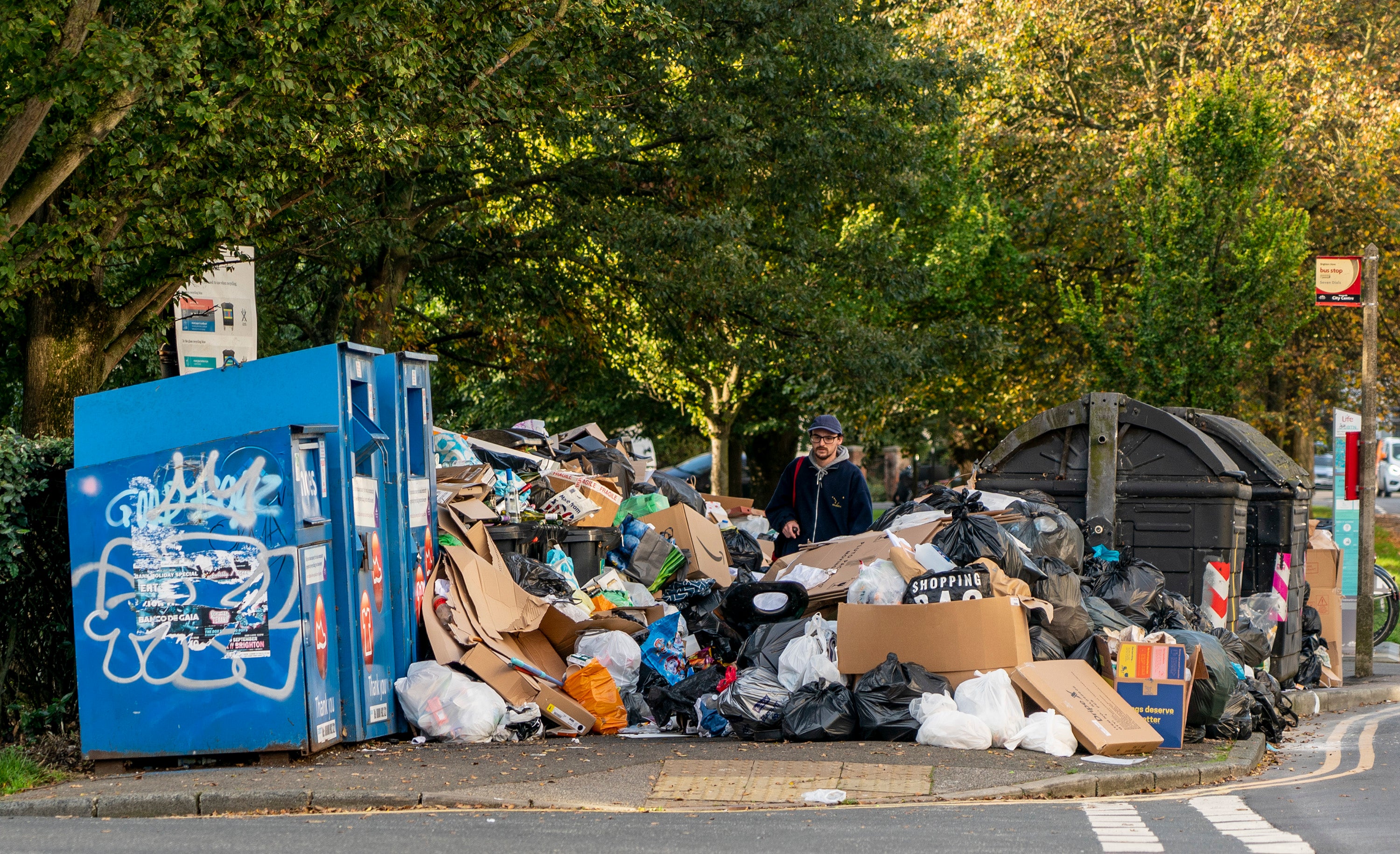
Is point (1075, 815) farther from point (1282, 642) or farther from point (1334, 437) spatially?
point (1334, 437)

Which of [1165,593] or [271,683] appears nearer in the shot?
[271,683]

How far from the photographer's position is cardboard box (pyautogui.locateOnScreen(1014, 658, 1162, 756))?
699 cm

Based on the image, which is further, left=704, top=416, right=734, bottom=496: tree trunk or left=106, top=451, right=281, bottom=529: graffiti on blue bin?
left=704, top=416, right=734, bottom=496: tree trunk

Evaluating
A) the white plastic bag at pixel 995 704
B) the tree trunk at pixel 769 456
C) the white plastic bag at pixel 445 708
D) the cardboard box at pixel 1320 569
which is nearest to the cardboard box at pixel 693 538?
the white plastic bag at pixel 445 708

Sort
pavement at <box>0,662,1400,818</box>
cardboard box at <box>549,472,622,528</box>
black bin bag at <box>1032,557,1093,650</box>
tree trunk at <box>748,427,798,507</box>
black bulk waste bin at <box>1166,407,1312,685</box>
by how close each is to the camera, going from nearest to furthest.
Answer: pavement at <box>0,662,1400,818</box> → black bin bag at <box>1032,557,1093,650</box> → cardboard box at <box>549,472,622,528</box> → black bulk waste bin at <box>1166,407,1312,685</box> → tree trunk at <box>748,427,798,507</box>

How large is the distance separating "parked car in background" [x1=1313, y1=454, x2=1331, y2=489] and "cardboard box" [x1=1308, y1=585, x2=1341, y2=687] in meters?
39.8

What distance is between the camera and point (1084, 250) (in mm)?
23531

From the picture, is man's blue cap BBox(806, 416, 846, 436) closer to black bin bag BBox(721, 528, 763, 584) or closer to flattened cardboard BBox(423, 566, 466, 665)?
black bin bag BBox(721, 528, 763, 584)

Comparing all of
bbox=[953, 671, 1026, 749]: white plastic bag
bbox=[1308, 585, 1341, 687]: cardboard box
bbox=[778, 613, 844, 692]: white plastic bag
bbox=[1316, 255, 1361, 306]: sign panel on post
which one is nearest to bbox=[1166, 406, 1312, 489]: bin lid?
bbox=[1308, 585, 1341, 687]: cardboard box

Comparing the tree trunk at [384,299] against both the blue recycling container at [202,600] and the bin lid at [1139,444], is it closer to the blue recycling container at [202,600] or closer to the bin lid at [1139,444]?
the bin lid at [1139,444]

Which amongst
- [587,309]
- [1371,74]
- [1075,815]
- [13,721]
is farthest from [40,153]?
[1371,74]

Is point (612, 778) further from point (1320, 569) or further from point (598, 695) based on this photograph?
point (1320, 569)

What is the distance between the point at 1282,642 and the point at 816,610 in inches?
175

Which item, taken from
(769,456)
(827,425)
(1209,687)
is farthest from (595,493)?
(769,456)
